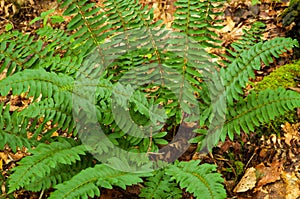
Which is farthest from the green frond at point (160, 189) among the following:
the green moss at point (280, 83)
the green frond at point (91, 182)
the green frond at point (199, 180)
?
the green moss at point (280, 83)

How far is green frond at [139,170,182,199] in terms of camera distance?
8.73 ft

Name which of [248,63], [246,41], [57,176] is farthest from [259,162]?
[57,176]

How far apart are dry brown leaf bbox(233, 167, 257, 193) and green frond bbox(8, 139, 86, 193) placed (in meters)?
1.31

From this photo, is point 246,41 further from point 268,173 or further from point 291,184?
point 291,184

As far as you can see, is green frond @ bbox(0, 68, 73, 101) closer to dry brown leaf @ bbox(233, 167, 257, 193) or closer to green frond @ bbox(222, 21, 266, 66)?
green frond @ bbox(222, 21, 266, 66)

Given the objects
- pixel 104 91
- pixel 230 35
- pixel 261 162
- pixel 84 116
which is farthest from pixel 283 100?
pixel 230 35

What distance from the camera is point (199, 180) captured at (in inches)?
94.6

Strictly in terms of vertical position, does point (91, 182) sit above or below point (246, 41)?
below

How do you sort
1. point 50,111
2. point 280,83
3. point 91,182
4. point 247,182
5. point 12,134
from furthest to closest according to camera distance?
point 280,83 < point 247,182 < point 12,134 < point 50,111 < point 91,182

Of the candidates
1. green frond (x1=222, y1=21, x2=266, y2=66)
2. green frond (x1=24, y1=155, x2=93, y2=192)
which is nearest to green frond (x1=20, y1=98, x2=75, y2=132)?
green frond (x1=24, y1=155, x2=93, y2=192)

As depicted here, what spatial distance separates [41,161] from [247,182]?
5.43 feet

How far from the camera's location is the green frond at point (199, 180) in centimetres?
228

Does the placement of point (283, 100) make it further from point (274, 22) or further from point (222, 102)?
point (274, 22)

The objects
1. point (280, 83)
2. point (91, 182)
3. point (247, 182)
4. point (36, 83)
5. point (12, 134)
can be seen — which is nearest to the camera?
point (91, 182)
